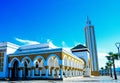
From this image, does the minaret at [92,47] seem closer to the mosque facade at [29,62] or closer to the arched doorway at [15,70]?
the mosque facade at [29,62]

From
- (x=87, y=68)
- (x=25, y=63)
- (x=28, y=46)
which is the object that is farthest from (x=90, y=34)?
(x=25, y=63)

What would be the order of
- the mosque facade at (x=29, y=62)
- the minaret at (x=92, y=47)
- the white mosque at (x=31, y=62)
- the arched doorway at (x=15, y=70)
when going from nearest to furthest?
1. the white mosque at (x=31, y=62)
2. the mosque facade at (x=29, y=62)
3. the arched doorway at (x=15, y=70)
4. the minaret at (x=92, y=47)

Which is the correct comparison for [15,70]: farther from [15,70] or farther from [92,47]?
[92,47]

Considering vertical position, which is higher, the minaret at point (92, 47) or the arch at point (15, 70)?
the minaret at point (92, 47)

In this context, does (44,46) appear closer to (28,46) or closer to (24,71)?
(28,46)

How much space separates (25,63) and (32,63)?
177 inches

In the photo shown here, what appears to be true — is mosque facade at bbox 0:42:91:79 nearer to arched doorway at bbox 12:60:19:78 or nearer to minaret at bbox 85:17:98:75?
arched doorway at bbox 12:60:19:78

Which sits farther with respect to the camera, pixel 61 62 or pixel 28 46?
pixel 28 46

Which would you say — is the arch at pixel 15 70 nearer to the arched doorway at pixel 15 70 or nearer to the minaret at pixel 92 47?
the arched doorway at pixel 15 70

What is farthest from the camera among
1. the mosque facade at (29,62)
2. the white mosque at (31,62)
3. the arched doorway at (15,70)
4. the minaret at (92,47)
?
the minaret at (92,47)

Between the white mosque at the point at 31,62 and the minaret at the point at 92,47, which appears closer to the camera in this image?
the white mosque at the point at 31,62

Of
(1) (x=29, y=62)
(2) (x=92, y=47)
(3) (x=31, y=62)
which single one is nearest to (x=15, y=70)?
(1) (x=29, y=62)

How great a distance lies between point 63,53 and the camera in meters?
32.4

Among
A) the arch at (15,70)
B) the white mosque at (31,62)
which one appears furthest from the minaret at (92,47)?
the arch at (15,70)
